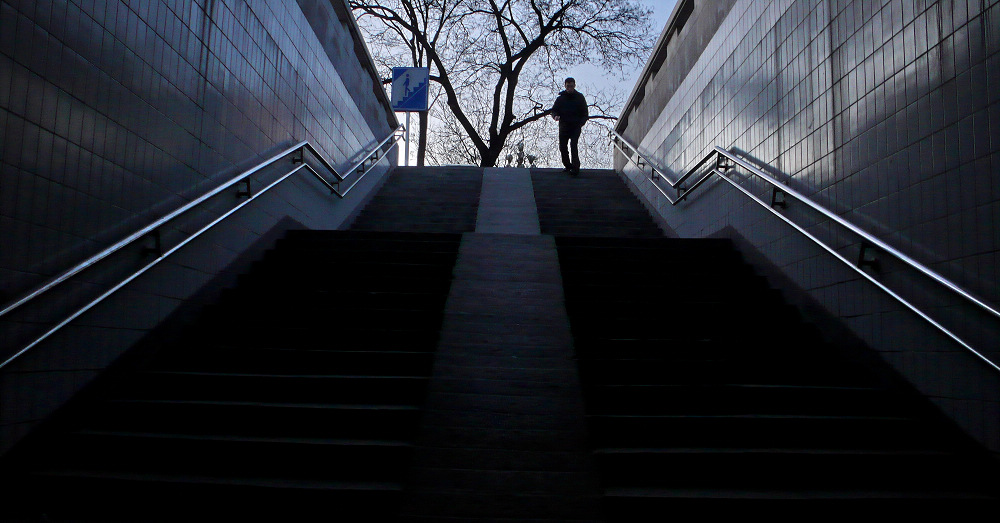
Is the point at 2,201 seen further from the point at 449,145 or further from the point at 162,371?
the point at 449,145

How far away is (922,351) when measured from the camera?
10.9 feet

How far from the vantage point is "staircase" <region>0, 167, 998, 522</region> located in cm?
274

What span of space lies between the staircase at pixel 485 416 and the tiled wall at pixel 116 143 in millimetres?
267

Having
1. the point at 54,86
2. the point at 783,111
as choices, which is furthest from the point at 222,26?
the point at 783,111

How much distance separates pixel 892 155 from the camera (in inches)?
144

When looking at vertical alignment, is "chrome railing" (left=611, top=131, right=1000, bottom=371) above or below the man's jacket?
below

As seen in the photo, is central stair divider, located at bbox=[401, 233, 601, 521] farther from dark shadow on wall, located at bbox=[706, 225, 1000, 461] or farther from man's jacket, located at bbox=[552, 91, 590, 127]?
man's jacket, located at bbox=[552, 91, 590, 127]

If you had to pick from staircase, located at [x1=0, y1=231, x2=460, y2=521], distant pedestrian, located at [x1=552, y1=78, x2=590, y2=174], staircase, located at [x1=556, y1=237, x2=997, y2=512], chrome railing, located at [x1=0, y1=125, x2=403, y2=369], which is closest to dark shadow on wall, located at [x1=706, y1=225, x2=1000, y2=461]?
staircase, located at [x1=556, y1=237, x2=997, y2=512]

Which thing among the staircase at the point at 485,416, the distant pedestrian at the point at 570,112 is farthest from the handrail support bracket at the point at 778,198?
the distant pedestrian at the point at 570,112

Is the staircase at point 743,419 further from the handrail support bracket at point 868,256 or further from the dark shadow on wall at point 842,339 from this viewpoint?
the handrail support bracket at point 868,256

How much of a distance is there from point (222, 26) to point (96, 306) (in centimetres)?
239

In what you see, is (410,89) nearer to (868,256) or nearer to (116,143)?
(116,143)

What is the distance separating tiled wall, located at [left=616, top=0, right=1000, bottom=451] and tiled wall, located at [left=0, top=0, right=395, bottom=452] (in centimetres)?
418

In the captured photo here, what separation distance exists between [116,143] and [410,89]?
11708 mm
